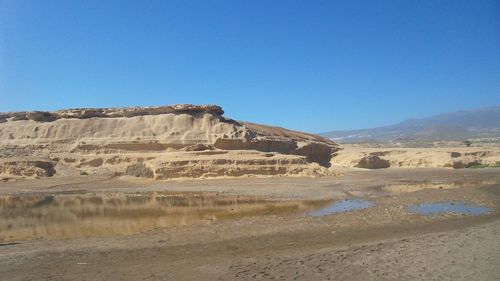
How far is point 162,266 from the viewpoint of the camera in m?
8.23

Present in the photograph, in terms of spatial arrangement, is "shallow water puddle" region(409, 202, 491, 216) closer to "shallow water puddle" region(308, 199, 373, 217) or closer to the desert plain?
the desert plain

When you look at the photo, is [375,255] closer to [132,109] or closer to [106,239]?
[106,239]

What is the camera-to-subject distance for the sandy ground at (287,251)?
747 cm

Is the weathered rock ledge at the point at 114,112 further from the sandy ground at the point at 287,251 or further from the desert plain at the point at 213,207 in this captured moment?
the sandy ground at the point at 287,251

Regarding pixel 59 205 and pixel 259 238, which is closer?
pixel 259 238

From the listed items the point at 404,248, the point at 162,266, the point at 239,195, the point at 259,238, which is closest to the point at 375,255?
the point at 404,248

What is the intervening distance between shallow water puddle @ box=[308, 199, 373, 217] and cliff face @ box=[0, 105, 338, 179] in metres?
12.3

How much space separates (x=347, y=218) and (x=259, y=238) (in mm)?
3673

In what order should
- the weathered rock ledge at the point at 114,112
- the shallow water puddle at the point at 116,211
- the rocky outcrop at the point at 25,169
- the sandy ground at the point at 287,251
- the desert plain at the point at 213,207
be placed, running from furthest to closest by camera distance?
the weathered rock ledge at the point at 114,112, the rocky outcrop at the point at 25,169, the shallow water puddle at the point at 116,211, the desert plain at the point at 213,207, the sandy ground at the point at 287,251

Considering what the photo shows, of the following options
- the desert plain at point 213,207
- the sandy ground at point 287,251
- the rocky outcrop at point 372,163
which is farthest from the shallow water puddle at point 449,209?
the rocky outcrop at point 372,163

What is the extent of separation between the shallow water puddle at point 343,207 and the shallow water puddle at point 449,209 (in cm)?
179

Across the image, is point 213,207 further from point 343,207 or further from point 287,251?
point 287,251

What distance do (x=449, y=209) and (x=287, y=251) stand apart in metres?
7.95

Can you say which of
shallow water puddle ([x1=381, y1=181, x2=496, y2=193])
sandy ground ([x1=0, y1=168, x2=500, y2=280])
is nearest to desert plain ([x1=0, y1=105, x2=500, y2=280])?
sandy ground ([x1=0, y1=168, x2=500, y2=280])
